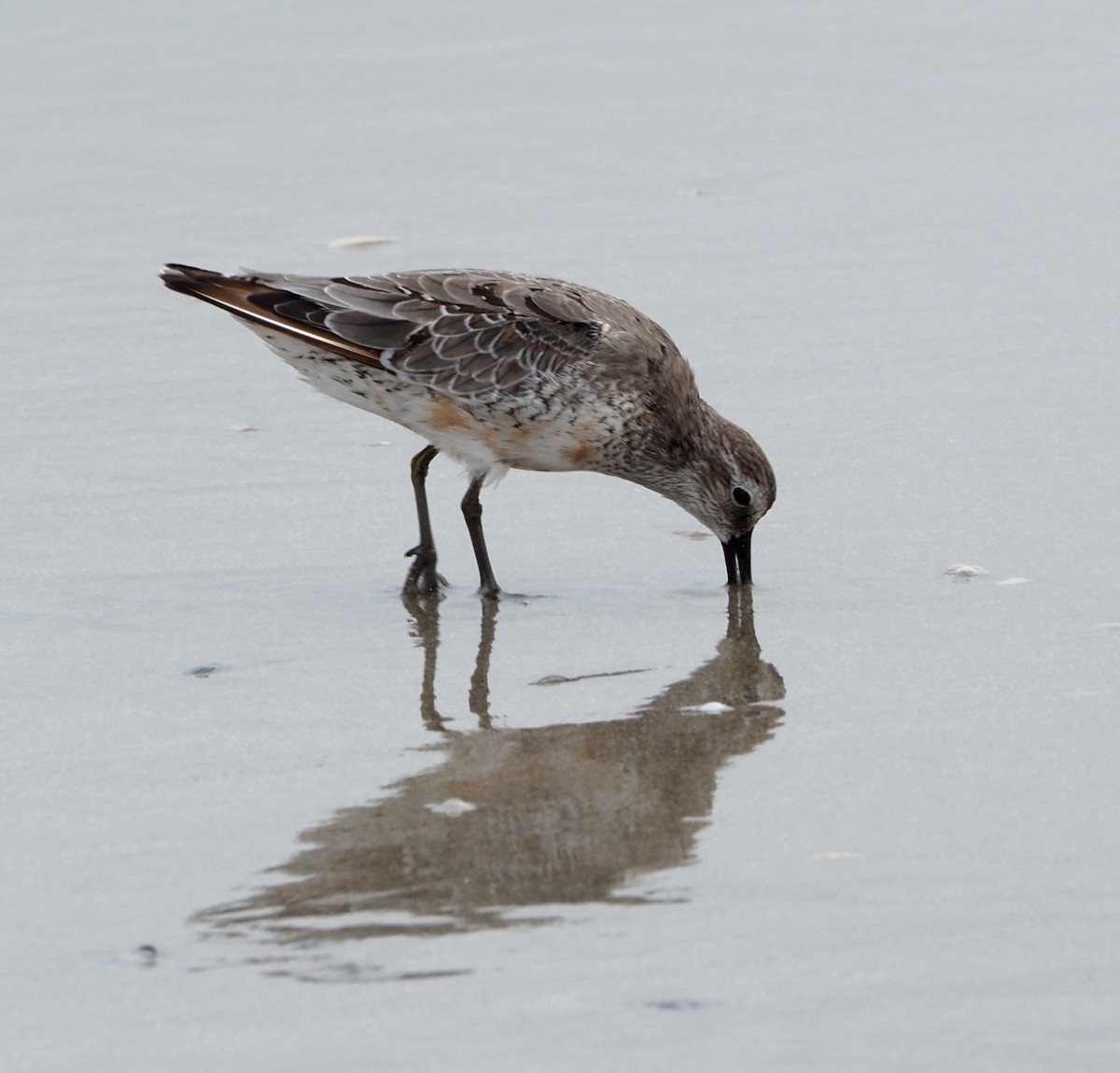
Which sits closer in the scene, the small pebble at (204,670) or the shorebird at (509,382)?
the small pebble at (204,670)

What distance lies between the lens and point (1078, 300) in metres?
8.83

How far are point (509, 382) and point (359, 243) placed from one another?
314 centimetres

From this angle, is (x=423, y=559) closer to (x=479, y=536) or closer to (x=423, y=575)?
(x=423, y=575)

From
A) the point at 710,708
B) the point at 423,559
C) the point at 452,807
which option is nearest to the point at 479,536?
the point at 423,559

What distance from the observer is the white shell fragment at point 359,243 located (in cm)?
980

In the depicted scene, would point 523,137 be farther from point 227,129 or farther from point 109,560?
point 109,560

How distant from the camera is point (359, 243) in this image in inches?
388

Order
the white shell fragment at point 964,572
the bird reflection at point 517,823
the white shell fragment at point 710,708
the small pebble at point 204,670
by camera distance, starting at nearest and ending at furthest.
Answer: the bird reflection at point 517,823
the white shell fragment at point 710,708
the small pebble at point 204,670
the white shell fragment at point 964,572

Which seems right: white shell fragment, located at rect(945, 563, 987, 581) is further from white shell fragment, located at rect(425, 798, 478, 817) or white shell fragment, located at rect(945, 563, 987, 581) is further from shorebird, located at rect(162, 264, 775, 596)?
white shell fragment, located at rect(425, 798, 478, 817)

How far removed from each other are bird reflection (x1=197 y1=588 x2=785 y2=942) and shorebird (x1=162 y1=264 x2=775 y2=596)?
1.23m

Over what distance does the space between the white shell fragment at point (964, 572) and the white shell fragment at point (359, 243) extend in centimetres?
417

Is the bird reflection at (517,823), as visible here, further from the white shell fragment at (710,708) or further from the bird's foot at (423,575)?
the bird's foot at (423,575)

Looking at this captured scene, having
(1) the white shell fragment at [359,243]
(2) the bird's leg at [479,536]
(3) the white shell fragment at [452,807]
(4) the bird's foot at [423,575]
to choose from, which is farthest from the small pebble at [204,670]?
(1) the white shell fragment at [359,243]

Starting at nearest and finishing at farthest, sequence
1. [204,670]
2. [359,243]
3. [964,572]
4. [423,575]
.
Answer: [204,670] < [964,572] < [423,575] < [359,243]
